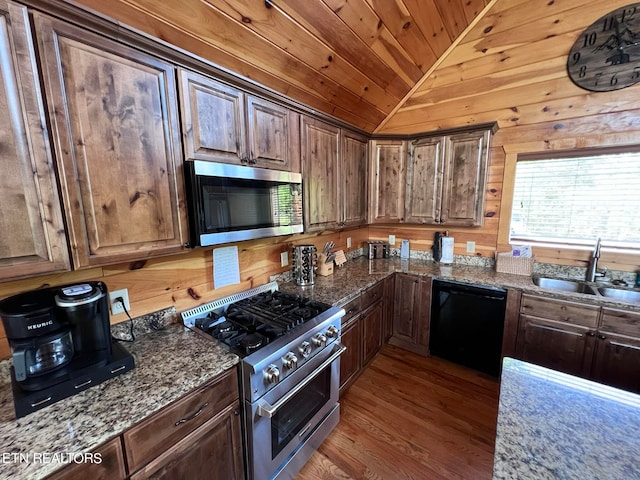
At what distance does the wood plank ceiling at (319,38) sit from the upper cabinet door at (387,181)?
0.46 m

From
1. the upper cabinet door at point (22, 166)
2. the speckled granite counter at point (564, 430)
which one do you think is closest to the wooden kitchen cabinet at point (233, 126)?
the upper cabinet door at point (22, 166)

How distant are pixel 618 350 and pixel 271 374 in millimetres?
2458

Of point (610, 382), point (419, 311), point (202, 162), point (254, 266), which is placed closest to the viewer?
point (202, 162)

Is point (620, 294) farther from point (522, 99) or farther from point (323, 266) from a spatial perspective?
point (323, 266)

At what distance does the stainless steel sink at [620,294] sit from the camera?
2.06 m

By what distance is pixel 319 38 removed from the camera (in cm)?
168

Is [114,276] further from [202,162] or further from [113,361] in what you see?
[202,162]

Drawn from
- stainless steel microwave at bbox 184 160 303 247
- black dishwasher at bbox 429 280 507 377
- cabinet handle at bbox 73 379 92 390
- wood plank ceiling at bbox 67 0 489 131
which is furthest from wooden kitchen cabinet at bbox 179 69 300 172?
black dishwasher at bbox 429 280 507 377

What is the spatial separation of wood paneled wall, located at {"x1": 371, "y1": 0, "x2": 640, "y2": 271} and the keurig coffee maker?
3129mm

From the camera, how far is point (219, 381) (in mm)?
1172

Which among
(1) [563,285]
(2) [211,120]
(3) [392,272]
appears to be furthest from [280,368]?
(1) [563,285]

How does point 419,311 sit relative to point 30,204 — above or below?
below

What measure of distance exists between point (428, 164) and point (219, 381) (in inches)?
106

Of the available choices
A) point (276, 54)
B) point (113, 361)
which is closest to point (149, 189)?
point (113, 361)
